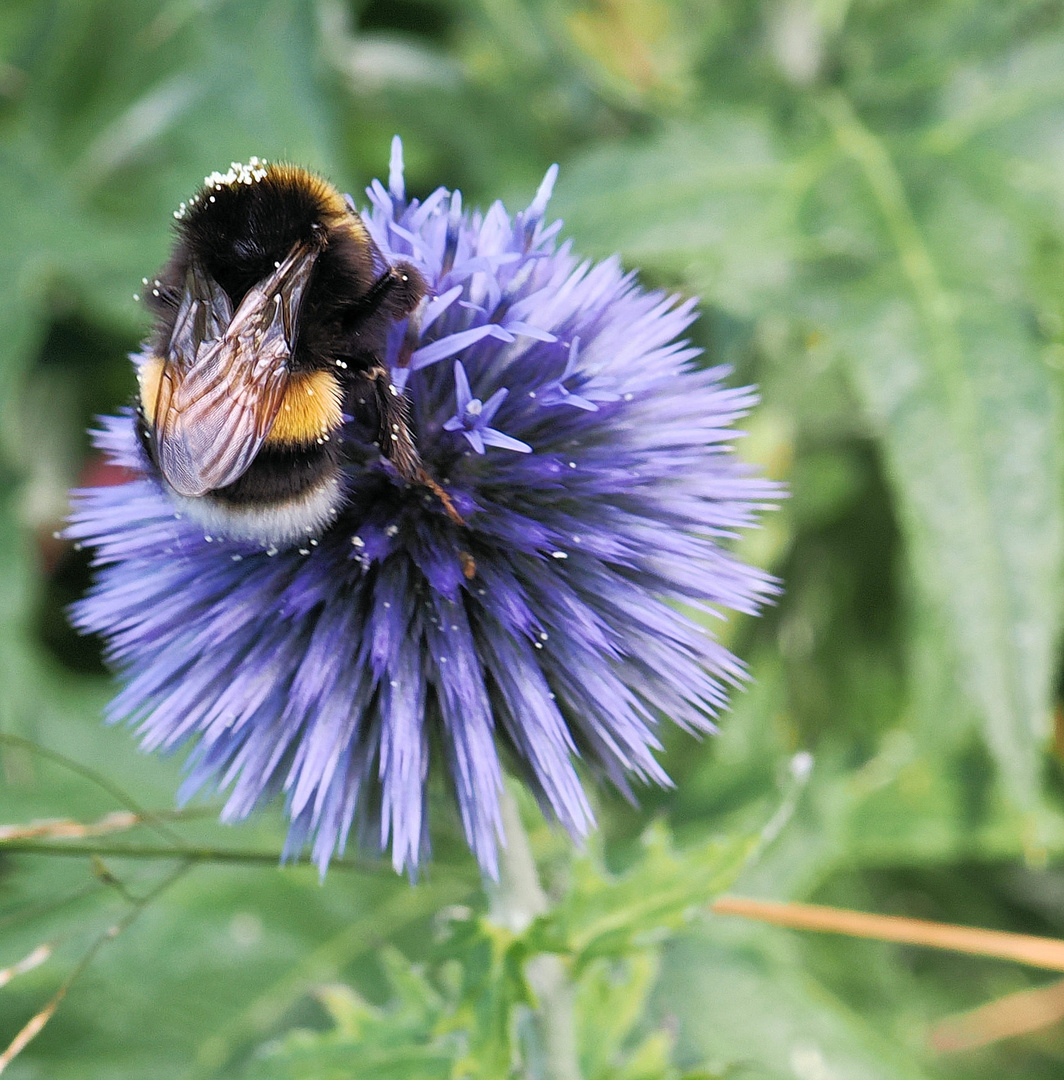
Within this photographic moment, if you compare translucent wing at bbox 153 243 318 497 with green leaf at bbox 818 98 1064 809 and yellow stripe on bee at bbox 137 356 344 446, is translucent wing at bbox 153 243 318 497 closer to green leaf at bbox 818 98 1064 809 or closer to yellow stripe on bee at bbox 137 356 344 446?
yellow stripe on bee at bbox 137 356 344 446

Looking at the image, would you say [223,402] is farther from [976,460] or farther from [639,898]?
[976,460]

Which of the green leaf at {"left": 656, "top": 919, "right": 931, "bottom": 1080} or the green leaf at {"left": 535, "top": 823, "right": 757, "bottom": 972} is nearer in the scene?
the green leaf at {"left": 535, "top": 823, "right": 757, "bottom": 972}

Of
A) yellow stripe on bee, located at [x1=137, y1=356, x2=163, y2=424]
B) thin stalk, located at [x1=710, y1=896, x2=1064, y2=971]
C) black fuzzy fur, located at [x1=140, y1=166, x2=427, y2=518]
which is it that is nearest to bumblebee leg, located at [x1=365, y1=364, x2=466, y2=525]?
black fuzzy fur, located at [x1=140, y1=166, x2=427, y2=518]

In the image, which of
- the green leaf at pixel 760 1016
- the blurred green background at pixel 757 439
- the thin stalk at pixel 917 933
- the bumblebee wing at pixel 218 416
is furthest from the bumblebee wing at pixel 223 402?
the green leaf at pixel 760 1016

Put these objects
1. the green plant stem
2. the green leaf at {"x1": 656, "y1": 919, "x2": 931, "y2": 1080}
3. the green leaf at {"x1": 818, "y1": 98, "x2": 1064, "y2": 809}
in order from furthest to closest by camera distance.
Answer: the green leaf at {"x1": 656, "y1": 919, "x2": 931, "y2": 1080} → the green leaf at {"x1": 818, "y1": 98, "x2": 1064, "y2": 809} → the green plant stem

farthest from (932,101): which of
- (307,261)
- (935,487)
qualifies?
(307,261)


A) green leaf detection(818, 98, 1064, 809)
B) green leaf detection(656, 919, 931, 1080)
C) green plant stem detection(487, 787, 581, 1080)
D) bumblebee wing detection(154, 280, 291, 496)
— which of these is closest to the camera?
bumblebee wing detection(154, 280, 291, 496)

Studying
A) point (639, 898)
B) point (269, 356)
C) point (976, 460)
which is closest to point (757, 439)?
point (976, 460)
